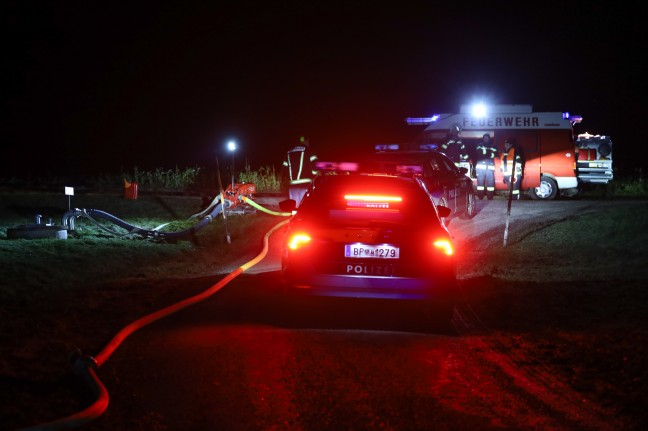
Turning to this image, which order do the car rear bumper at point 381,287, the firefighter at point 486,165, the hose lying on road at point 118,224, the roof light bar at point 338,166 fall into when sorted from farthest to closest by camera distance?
the firefighter at point 486,165, the hose lying on road at point 118,224, the roof light bar at point 338,166, the car rear bumper at point 381,287

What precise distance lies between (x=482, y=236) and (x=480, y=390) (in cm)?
1149

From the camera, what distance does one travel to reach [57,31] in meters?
53.1

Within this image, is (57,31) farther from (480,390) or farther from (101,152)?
(480,390)

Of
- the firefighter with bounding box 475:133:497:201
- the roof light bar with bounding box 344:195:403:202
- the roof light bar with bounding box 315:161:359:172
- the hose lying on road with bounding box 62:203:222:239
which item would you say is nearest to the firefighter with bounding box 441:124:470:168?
the firefighter with bounding box 475:133:497:201

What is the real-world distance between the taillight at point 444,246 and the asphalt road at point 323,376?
2.76ft

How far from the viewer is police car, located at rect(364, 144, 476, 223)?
16.1 m

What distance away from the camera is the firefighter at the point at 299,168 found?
18766mm

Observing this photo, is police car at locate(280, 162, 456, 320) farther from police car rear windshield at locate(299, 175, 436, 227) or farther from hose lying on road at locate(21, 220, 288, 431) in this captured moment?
hose lying on road at locate(21, 220, 288, 431)

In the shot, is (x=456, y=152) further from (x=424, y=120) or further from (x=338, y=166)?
(x=338, y=166)

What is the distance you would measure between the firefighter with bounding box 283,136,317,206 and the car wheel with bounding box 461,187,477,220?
388 cm

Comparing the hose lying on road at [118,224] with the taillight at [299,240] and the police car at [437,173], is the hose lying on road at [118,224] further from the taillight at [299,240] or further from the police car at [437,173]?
the taillight at [299,240]

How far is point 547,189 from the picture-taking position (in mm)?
26703

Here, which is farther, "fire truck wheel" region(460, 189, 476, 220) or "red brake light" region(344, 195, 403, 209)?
"fire truck wheel" region(460, 189, 476, 220)

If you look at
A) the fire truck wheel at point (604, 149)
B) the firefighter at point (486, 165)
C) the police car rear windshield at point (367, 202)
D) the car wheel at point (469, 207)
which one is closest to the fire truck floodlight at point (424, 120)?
the firefighter at point (486, 165)
